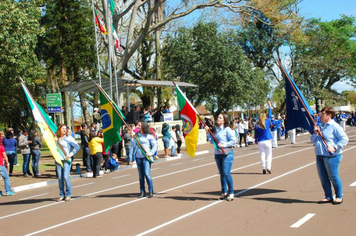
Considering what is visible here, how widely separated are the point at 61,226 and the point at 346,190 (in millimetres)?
6018

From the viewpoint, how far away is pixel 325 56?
175ft

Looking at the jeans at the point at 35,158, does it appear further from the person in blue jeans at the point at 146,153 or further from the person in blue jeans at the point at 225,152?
the person in blue jeans at the point at 225,152

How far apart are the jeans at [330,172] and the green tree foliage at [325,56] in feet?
138

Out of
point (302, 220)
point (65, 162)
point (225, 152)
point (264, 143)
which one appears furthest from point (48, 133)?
point (302, 220)

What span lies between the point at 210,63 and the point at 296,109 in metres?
27.0

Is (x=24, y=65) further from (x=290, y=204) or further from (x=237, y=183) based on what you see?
(x=290, y=204)

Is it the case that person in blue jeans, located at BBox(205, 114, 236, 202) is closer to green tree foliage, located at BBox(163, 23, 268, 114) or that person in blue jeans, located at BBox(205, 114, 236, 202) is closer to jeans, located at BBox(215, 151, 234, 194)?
jeans, located at BBox(215, 151, 234, 194)

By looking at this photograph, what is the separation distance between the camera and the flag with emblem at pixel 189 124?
10.4 metres

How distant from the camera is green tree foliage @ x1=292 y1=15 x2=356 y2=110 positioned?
50938 millimetres

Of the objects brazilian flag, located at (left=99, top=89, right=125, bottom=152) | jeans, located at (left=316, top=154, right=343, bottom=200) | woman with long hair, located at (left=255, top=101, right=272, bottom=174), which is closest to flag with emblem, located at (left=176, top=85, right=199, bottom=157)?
brazilian flag, located at (left=99, top=89, right=125, bottom=152)

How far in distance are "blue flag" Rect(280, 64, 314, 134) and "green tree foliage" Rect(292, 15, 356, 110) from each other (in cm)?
4009

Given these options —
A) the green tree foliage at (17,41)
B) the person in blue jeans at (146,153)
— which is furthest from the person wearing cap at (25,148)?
the person in blue jeans at (146,153)

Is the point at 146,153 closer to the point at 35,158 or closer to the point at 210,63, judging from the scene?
the point at 35,158

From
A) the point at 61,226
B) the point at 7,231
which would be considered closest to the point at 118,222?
the point at 61,226
